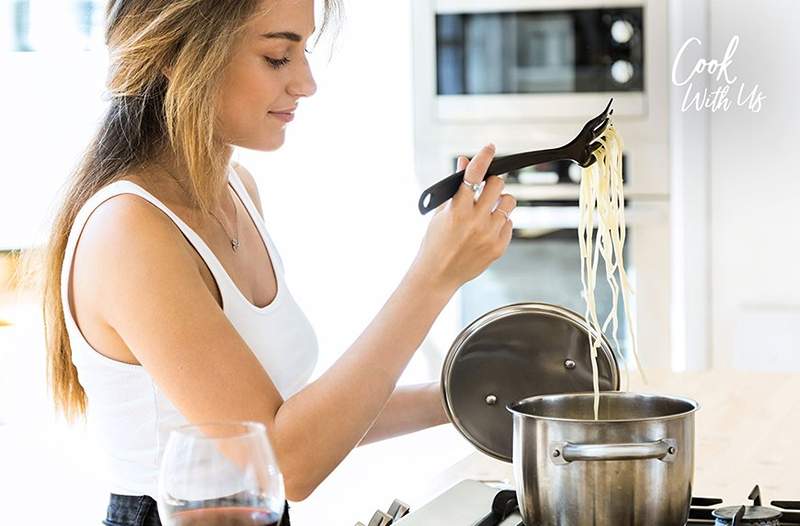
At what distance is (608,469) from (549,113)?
2.56 meters

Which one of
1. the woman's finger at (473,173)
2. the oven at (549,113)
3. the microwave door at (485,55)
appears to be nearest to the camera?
the woman's finger at (473,173)

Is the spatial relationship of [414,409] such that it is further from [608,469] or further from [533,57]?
[533,57]

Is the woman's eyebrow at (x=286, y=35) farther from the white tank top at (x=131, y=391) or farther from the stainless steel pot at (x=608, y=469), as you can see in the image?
the stainless steel pot at (x=608, y=469)

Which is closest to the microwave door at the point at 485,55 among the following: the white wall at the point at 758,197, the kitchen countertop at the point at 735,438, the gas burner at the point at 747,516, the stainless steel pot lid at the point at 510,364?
the white wall at the point at 758,197

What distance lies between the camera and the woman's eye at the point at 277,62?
59.7 inches

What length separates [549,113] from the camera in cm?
353

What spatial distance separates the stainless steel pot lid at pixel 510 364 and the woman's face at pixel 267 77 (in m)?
0.40

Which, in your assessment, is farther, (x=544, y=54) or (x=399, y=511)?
(x=544, y=54)

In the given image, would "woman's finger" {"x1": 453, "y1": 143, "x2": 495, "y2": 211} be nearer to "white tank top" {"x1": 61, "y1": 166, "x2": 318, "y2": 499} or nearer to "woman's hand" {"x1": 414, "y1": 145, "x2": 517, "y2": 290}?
"woman's hand" {"x1": 414, "y1": 145, "x2": 517, "y2": 290}

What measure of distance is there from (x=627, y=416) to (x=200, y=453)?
0.56 m

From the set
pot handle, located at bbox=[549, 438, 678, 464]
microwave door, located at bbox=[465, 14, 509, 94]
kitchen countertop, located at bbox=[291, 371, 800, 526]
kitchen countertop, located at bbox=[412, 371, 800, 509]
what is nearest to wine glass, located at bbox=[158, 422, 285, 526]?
pot handle, located at bbox=[549, 438, 678, 464]

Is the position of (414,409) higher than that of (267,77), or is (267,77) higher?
(267,77)

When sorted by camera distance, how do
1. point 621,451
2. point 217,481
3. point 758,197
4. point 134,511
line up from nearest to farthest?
point 217,481 < point 621,451 < point 134,511 < point 758,197

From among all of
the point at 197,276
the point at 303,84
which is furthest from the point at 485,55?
the point at 197,276
